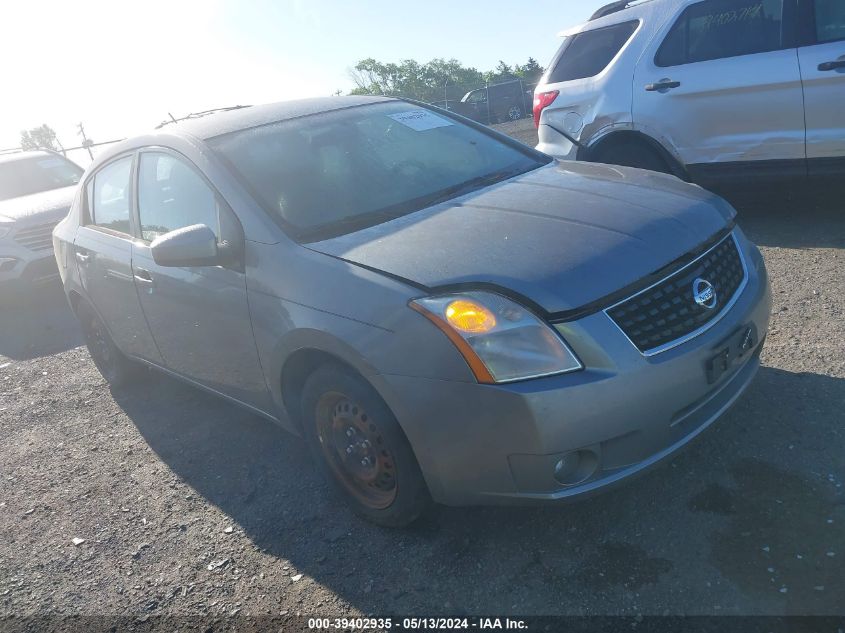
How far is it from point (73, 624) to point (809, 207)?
601cm

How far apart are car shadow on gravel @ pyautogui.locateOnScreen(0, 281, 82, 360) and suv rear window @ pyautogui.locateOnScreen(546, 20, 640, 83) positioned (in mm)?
5008

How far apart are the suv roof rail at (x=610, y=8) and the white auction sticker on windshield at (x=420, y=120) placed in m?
2.88

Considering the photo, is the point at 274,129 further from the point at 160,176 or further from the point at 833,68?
the point at 833,68

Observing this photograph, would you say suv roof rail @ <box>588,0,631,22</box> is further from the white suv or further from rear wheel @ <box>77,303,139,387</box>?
rear wheel @ <box>77,303,139,387</box>

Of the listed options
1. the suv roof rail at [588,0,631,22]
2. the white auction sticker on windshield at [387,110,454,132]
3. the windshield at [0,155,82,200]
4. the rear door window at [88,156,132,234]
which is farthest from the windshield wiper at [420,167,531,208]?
the windshield at [0,155,82,200]

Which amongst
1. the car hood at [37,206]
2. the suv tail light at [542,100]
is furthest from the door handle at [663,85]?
the car hood at [37,206]

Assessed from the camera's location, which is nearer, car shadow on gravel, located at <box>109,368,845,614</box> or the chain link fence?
car shadow on gravel, located at <box>109,368,845,614</box>

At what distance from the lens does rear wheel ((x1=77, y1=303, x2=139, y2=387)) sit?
200 inches

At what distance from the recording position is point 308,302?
2.92 metres

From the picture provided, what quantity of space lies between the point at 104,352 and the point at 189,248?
255 centimetres

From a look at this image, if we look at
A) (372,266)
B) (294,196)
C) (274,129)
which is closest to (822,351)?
(372,266)

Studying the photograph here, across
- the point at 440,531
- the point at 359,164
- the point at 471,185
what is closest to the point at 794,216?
the point at 471,185

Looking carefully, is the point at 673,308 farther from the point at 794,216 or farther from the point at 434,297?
the point at 794,216

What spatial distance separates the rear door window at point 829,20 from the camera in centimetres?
507
